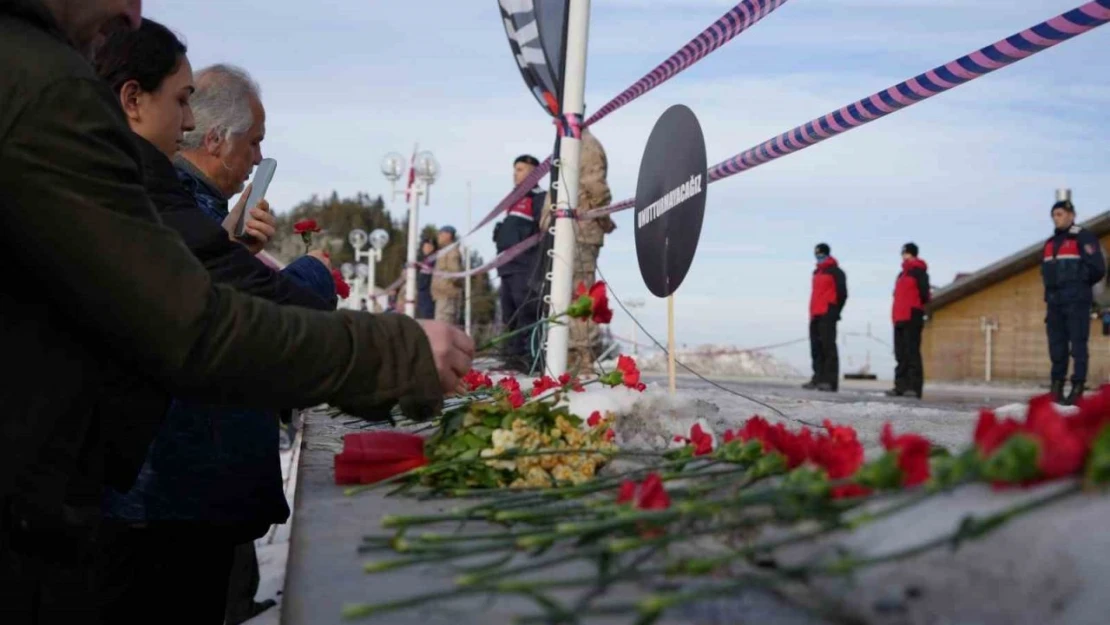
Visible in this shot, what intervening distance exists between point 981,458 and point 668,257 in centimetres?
267

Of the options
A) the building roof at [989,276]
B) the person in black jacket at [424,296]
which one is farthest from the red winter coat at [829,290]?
the building roof at [989,276]

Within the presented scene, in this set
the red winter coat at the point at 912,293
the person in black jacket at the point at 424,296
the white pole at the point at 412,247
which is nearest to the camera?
A: the red winter coat at the point at 912,293

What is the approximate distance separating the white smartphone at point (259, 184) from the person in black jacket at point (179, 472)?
0.69m

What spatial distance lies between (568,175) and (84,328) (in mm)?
3887

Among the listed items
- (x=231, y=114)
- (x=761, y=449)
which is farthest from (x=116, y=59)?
(x=761, y=449)

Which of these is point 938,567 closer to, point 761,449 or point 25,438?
point 761,449

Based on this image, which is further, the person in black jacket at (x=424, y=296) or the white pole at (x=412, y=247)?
the person in black jacket at (x=424, y=296)

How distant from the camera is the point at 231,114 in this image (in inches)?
123

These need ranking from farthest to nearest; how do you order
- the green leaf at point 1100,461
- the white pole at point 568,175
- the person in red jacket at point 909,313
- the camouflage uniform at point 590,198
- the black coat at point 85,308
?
the person in red jacket at point 909,313 < the camouflage uniform at point 590,198 < the white pole at point 568,175 < the black coat at point 85,308 < the green leaf at point 1100,461

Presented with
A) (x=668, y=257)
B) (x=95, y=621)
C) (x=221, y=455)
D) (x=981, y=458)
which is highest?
(x=668, y=257)

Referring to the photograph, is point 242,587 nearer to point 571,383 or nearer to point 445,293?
point 571,383

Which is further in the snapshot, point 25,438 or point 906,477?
point 25,438

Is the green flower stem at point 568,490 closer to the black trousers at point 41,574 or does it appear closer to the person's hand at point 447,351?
the person's hand at point 447,351

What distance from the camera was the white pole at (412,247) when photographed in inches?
649
